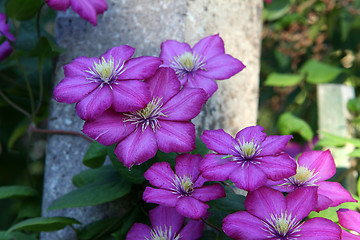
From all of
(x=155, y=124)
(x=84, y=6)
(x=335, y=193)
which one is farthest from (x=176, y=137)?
(x=84, y=6)

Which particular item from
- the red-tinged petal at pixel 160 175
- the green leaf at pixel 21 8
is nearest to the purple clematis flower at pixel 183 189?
the red-tinged petal at pixel 160 175

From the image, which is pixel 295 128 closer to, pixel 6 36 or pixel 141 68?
pixel 141 68

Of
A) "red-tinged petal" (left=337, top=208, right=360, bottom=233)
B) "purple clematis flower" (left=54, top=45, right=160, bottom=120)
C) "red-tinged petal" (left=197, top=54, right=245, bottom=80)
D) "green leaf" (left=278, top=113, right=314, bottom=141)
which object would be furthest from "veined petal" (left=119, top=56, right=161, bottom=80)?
"green leaf" (left=278, top=113, right=314, bottom=141)

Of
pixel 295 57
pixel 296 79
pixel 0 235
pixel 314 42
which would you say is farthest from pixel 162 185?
pixel 314 42

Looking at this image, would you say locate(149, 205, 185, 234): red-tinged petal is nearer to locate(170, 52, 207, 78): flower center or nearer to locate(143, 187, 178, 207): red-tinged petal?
locate(143, 187, 178, 207): red-tinged petal

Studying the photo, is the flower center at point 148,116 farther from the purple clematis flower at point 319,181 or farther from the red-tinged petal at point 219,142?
the purple clematis flower at point 319,181

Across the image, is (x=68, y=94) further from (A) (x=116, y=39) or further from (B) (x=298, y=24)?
(B) (x=298, y=24)
